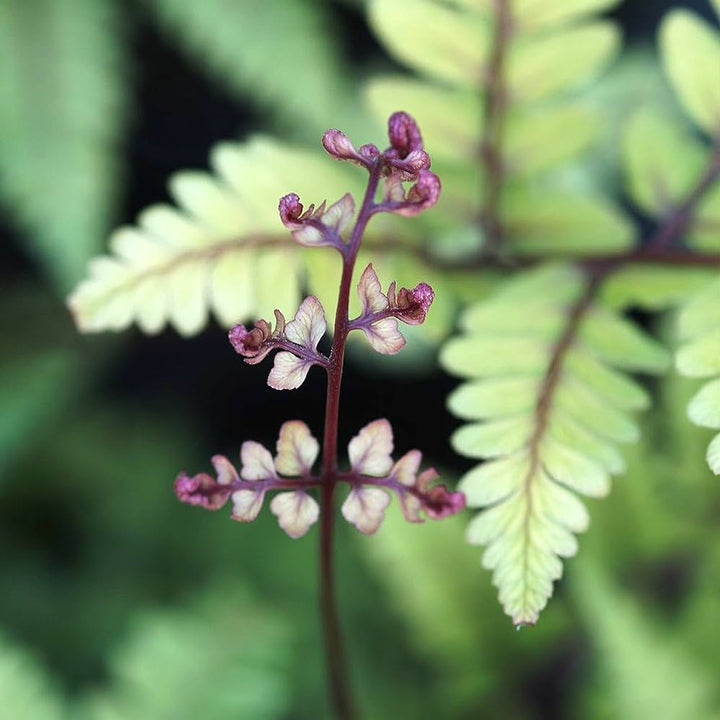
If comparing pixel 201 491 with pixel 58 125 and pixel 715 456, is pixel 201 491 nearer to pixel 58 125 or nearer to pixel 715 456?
pixel 715 456

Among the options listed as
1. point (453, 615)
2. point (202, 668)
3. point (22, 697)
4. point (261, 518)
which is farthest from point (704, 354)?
point (261, 518)

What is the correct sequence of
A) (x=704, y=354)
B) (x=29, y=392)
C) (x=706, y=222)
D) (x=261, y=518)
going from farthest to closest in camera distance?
(x=261, y=518) → (x=29, y=392) → (x=706, y=222) → (x=704, y=354)

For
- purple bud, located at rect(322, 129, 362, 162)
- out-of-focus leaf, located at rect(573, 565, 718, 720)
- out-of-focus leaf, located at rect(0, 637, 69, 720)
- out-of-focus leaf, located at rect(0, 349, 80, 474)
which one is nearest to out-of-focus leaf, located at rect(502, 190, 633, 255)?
out-of-focus leaf, located at rect(573, 565, 718, 720)

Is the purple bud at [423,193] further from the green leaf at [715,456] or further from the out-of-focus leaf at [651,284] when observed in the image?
the out-of-focus leaf at [651,284]

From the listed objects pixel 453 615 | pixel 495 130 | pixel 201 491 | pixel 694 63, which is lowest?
pixel 453 615

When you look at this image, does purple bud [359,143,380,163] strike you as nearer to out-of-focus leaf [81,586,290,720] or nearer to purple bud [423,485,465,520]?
purple bud [423,485,465,520]

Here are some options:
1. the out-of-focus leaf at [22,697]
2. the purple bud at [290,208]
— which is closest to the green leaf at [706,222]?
the purple bud at [290,208]

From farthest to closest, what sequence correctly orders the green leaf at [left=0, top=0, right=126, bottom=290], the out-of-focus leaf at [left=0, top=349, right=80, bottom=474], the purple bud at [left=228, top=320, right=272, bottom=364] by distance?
the green leaf at [left=0, top=0, right=126, bottom=290] → the out-of-focus leaf at [left=0, top=349, right=80, bottom=474] → the purple bud at [left=228, top=320, right=272, bottom=364]
